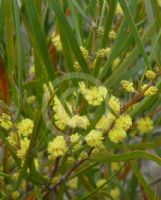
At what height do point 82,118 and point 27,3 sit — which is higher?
point 27,3

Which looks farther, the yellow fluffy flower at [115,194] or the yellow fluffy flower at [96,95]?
the yellow fluffy flower at [115,194]

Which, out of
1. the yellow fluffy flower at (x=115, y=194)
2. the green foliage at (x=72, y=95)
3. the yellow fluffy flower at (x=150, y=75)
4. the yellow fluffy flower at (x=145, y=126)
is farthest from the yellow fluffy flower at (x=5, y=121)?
the yellow fluffy flower at (x=115, y=194)

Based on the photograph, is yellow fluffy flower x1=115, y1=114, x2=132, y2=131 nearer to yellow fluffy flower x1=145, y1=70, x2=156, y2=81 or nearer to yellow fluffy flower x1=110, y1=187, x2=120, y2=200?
yellow fluffy flower x1=145, y1=70, x2=156, y2=81

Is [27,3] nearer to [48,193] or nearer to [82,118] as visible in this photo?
[82,118]

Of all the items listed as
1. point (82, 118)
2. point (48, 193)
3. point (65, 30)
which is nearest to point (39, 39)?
point (65, 30)

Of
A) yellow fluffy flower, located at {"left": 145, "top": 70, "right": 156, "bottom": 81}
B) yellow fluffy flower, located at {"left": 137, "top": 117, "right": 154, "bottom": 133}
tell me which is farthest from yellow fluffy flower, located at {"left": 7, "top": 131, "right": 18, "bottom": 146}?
yellow fluffy flower, located at {"left": 137, "top": 117, "right": 154, "bottom": 133}


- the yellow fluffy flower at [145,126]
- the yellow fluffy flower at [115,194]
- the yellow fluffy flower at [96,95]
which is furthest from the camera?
the yellow fluffy flower at [115,194]

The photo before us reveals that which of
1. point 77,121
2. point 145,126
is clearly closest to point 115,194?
point 145,126

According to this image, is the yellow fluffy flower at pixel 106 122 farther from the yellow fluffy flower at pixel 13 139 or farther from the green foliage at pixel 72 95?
the yellow fluffy flower at pixel 13 139
